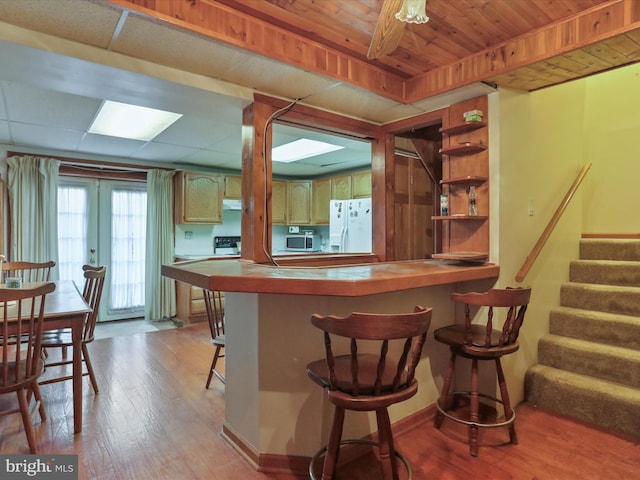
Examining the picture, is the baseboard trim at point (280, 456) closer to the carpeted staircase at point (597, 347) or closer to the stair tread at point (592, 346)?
the carpeted staircase at point (597, 347)

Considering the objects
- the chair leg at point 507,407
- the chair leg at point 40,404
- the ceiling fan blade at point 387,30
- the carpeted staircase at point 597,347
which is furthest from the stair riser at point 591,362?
the chair leg at point 40,404

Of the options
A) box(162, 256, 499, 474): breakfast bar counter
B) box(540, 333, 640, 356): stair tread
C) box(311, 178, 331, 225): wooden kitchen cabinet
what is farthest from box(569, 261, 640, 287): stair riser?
box(311, 178, 331, 225): wooden kitchen cabinet

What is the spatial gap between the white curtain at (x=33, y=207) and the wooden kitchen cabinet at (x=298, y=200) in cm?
329

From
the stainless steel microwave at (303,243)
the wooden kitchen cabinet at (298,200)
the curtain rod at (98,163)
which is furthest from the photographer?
the wooden kitchen cabinet at (298,200)

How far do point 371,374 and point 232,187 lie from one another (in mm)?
4532

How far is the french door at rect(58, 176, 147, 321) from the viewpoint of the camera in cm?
483

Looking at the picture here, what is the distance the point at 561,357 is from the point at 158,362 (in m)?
3.51

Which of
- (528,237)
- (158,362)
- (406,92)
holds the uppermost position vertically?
(406,92)

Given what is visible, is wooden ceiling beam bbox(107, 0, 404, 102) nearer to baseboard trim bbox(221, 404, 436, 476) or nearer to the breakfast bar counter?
the breakfast bar counter

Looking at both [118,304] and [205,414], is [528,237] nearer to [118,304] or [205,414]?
[205,414]

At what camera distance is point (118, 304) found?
17.2 feet

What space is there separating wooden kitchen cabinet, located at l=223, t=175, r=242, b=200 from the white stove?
74cm

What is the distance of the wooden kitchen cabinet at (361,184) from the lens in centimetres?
523

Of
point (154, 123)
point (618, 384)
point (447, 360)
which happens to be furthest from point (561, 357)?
point (154, 123)
